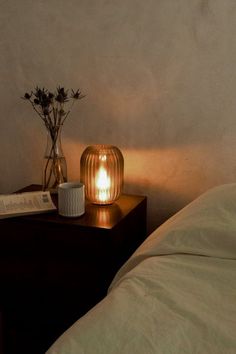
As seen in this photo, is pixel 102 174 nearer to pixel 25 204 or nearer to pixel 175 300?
pixel 25 204

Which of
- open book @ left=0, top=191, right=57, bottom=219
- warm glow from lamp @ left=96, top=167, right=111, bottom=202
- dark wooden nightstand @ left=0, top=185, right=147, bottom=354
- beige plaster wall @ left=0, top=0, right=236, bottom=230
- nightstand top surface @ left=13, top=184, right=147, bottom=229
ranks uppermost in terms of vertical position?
beige plaster wall @ left=0, top=0, right=236, bottom=230

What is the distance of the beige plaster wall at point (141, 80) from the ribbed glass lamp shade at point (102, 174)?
0.22 metres

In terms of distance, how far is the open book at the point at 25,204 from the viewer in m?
1.24

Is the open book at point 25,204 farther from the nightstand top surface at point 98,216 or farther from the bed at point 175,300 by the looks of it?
the bed at point 175,300

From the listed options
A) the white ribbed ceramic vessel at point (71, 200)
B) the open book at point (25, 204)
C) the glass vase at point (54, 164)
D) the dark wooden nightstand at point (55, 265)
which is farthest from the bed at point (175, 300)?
the glass vase at point (54, 164)

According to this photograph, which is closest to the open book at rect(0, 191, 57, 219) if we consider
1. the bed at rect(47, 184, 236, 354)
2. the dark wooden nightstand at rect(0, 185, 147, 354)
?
the dark wooden nightstand at rect(0, 185, 147, 354)

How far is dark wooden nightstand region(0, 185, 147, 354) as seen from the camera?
116 cm

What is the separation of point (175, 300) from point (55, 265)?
64 cm

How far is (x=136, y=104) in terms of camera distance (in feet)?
4.78

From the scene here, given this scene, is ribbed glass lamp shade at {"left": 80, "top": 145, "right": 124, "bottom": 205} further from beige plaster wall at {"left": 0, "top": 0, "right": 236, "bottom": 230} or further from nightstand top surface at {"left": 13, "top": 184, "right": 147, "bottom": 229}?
beige plaster wall at {"left": 0, "top": 0, "right": 236, "bottom": 230}

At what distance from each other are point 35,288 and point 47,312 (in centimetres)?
11

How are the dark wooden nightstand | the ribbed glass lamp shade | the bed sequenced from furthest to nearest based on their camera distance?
the ribbed glass lamp shade
the dark wooden nightstand
the bed

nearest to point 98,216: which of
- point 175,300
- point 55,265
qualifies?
point 55,265

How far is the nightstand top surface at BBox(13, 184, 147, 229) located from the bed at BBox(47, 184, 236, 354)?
8.6 inches
